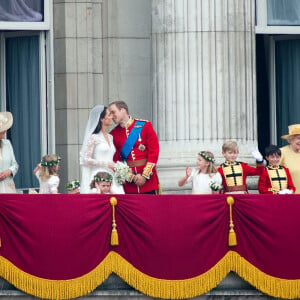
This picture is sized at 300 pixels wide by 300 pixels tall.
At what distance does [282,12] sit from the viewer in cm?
2706

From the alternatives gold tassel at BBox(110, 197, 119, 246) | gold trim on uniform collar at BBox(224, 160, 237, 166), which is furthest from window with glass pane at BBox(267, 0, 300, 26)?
gold tassel at BBox(110, 197, 119, 246)

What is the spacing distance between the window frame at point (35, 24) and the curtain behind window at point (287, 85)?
363 centimetres

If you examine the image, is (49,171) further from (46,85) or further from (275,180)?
(46,85)

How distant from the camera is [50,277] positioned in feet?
73.5

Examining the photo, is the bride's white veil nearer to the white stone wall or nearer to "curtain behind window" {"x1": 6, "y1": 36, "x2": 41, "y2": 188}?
the white stone wall

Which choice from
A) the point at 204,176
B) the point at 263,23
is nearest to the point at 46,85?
the point at 263,23

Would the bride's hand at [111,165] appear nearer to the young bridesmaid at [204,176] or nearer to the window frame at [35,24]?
A: the young bridesmaid at [204,176]

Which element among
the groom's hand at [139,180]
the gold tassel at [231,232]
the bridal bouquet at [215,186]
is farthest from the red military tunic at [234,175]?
the gold tassel at [231,232]

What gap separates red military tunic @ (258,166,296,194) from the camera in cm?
2389

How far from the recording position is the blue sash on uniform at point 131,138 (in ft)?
79.0

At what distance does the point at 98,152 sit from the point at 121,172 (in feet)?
1.85

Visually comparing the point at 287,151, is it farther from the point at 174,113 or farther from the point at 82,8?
the point at 82,8

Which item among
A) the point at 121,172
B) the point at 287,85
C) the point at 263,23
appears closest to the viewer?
the point at 121,172

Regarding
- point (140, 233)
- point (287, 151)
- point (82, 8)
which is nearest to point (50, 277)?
point (140, 233)
